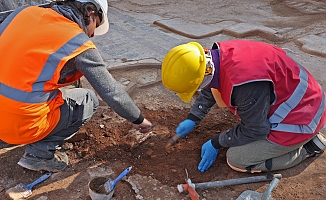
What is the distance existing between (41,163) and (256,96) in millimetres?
1805

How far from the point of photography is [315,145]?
2953 mm

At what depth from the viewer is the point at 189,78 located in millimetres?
2451

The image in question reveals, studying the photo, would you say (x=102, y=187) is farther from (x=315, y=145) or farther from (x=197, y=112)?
(x=315, y=145)

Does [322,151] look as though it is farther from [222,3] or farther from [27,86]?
[222,3]

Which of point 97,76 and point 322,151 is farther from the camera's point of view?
point 322,151

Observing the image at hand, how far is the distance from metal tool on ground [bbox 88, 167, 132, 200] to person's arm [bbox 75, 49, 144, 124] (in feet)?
1.61

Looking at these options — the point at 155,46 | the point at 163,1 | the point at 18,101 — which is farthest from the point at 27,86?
the point at 163,1

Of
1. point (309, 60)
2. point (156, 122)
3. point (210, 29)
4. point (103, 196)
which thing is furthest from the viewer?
point (210, 29)

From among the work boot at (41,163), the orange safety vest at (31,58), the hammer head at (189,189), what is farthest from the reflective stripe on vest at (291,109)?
the work boot at (41,163)

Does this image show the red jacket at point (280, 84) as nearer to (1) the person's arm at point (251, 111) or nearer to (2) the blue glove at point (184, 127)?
(1) the person's arm at point (251, 111)

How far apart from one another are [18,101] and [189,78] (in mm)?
1220

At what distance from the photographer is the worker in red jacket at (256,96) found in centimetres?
245

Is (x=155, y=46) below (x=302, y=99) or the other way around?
below

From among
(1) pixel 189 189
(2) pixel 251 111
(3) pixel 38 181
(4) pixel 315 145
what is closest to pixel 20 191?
(3) pixel 38 181
